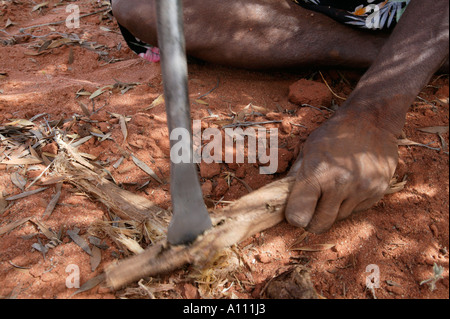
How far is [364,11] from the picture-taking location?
2.04 m

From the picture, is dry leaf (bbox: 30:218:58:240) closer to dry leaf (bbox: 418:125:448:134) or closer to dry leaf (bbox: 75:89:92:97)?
dry leaf (bbox: 75:89:92:97)

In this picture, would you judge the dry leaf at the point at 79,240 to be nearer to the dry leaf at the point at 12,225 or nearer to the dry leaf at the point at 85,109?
the dry leaf at the point at 12,225

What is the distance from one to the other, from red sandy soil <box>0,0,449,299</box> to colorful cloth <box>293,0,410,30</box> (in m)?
0.29

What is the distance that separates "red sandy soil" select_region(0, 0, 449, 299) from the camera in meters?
1.37

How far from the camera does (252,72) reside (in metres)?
2.34

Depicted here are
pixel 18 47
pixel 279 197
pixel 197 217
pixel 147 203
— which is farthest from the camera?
pixel 18 47

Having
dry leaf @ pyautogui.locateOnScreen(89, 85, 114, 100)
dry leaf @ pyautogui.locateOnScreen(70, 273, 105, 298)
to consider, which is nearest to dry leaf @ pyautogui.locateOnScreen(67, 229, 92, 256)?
dry leaf @ pyautogui.locateOnScreen(70, 273, 105, 298)

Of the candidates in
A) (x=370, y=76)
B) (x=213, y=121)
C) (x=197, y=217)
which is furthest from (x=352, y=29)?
(x=197, y=217)

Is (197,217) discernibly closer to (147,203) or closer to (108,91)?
(147,203)

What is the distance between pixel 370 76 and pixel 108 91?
59.0 inches

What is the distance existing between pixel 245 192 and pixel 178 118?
1.98 feet

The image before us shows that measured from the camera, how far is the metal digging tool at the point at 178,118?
3.70 feet

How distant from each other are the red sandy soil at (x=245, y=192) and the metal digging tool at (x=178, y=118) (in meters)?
0.20
